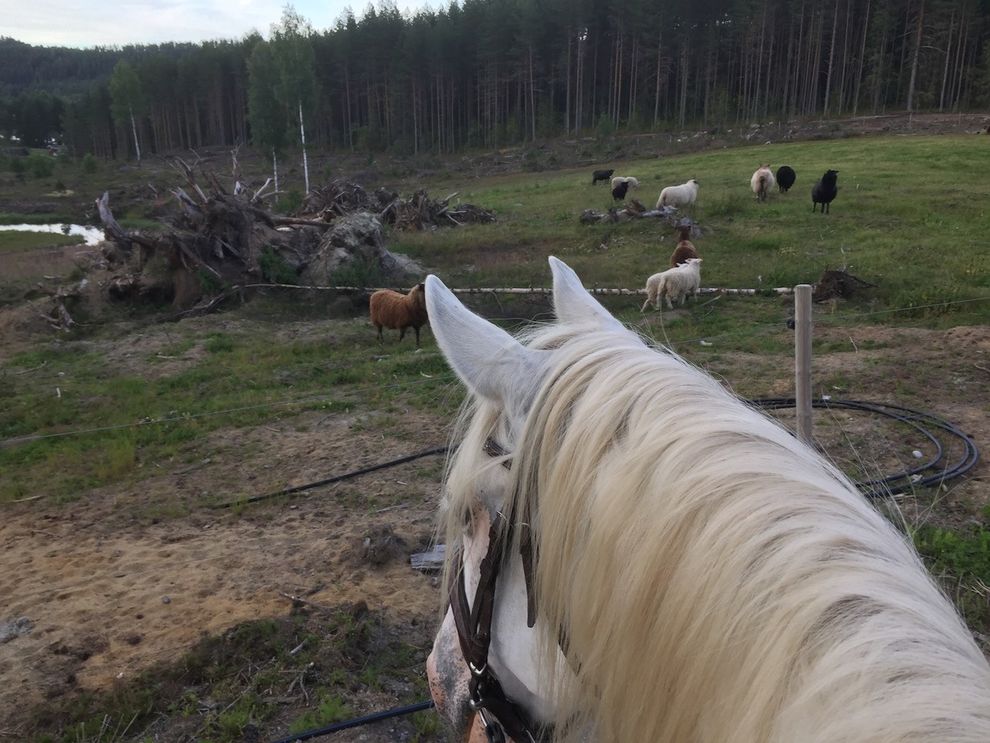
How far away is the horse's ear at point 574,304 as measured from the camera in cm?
152

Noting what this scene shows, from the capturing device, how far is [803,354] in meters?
3.55

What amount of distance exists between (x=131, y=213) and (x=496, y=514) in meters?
38.8

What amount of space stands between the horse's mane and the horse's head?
0.12 ft

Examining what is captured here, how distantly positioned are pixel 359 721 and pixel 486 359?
2.58 meters

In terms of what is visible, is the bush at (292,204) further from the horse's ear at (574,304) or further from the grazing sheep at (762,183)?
the horse's ear at (574,304)

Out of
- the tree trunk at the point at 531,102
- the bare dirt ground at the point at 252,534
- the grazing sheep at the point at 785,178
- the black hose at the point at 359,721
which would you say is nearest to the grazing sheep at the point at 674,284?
the bare dirt ground at the point at 252,534

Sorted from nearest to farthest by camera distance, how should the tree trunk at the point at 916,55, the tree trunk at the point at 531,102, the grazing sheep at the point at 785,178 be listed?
the grazing sheep at the point at 785,178, the tree trunk at the point at 916,55, the tree trunk at the point at 531,102

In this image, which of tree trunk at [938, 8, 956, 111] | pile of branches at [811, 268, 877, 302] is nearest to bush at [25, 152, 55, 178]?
pile of branches at [811, 268, 877, 302]

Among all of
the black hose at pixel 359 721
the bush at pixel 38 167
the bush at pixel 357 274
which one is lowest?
the black hose at pixel 359 721

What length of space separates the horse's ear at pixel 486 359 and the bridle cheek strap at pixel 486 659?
248 millimetres

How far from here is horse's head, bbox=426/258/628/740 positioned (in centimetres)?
121

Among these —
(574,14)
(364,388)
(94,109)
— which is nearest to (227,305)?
(364,388)

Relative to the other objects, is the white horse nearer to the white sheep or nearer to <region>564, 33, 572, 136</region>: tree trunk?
the white sheep

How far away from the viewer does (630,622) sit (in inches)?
36.1
